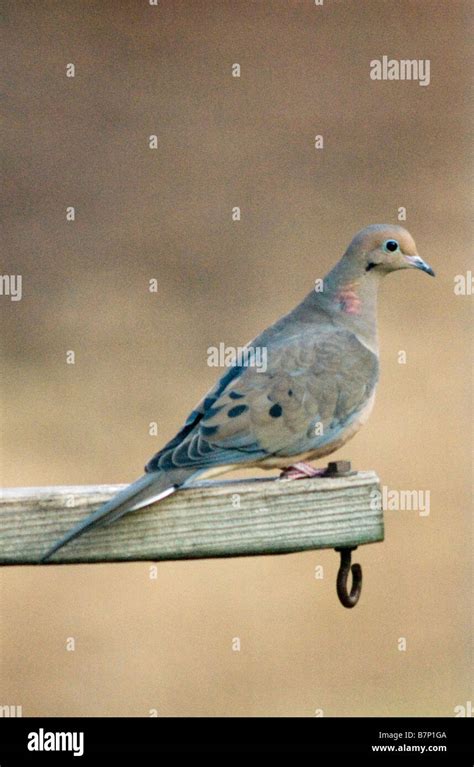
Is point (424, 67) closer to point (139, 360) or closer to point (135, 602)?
point (139, 360)

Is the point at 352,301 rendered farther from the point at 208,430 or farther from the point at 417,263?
the point at 208,430

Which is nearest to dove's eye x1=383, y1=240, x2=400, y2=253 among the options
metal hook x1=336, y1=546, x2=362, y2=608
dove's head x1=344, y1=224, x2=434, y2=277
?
dove's head x1=344, y1=224, x2=434, y2=277

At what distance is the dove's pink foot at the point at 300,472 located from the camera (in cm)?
332

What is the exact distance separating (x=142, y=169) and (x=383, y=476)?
2029 mm

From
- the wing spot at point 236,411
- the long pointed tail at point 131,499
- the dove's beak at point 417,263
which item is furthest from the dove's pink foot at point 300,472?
the dove's beak at point 417,263

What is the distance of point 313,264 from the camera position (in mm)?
6305

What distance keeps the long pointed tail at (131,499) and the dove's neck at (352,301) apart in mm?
857

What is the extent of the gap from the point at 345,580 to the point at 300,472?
0.31 metres

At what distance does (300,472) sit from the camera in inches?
132

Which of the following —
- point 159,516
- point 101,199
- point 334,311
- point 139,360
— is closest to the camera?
point 159,516

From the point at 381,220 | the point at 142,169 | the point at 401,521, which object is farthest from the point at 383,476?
the point at 142,169

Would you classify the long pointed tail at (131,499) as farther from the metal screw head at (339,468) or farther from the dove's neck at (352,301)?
the dove's neck at (352,301)

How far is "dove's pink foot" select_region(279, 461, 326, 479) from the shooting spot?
3316 mm

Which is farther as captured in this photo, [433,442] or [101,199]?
[101,199]
